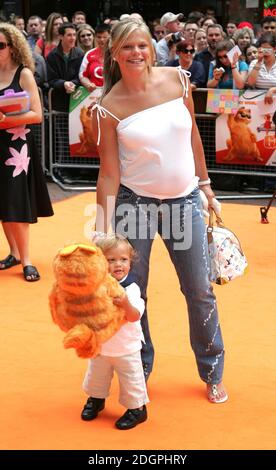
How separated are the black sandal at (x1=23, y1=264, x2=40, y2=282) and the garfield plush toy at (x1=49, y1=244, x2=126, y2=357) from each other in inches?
122

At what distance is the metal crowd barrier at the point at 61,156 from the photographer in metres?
11.5

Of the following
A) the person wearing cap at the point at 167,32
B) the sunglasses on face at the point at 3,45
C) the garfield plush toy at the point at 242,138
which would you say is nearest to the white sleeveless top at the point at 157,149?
the sunglasses on face at the point at 3,45

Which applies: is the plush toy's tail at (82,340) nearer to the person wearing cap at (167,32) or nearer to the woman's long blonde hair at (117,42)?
the woman's long blonde hair at (117,42)

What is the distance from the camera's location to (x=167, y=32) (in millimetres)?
13758

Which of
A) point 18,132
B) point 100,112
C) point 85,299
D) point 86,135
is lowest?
point 86,135

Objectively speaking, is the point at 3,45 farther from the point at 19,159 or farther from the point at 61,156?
the point at 61,156

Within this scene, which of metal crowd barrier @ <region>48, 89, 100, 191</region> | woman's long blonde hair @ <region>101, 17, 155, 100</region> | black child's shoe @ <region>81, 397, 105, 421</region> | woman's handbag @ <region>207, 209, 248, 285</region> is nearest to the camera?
woman's long blonde hair @ <region>101, 17, 155, 100</region>

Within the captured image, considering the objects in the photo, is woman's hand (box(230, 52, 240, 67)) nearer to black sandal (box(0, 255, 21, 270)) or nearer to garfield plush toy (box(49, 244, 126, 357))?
black sandal (box(0, 255, 21, 270))

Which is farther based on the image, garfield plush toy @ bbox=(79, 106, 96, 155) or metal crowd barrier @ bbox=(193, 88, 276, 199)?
garfield plush toy @ bbox=(79, 106, 96, 155)

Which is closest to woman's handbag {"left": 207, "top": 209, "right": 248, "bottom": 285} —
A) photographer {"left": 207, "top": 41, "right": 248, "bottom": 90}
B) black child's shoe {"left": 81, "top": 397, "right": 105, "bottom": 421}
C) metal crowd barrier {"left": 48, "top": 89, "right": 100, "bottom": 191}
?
black child's shoe {"left": 81, "top": 397, "right": 105, "bottom": 421}

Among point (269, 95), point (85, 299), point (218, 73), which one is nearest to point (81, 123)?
point (218, 73)

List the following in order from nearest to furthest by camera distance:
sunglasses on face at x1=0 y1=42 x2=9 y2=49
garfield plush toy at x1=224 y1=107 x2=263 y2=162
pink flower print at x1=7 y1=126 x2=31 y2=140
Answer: sunglasses on face at x1=0 y1=42 x2=9 y2=49 → pink flower print at x1=7 y1=126 x2=31 y2=140 → garfield plush toy at x1=224 y1=107 x2=263 y2=162

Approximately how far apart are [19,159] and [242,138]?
417cm

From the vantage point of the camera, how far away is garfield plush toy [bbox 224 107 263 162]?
34.3 feet
